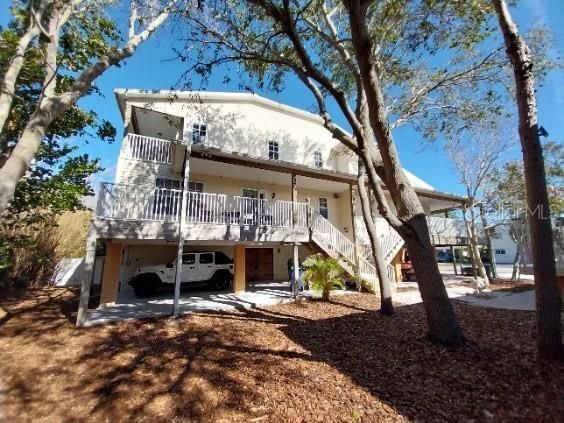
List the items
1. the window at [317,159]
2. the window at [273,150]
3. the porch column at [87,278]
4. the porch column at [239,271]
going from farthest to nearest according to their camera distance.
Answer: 1. the window at [317,159]
2. the window at [273,150]
3. the porch column at [239,271]
4. the porch column at [87,278]

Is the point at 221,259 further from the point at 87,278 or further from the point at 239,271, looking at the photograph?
the point at 87,278

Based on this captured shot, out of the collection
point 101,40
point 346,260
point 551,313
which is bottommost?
point 551,313

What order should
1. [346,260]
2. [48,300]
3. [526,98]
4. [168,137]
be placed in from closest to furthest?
[526,98], [48,300], [346,260], [168,137]

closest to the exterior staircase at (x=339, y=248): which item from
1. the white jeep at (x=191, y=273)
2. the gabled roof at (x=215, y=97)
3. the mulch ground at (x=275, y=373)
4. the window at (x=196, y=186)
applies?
the gabled roof at (x=215, y=97)

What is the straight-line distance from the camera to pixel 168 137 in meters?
14.3

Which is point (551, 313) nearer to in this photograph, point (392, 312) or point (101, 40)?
point (392, 312)

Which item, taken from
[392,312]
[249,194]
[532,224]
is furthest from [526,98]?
[249,194]

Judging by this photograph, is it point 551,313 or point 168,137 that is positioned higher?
point 168,137

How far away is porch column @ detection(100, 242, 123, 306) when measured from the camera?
9.00 m

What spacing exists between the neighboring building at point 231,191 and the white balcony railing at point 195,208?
0.03m

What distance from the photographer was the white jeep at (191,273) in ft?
34.9

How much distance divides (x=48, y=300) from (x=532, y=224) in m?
13.7

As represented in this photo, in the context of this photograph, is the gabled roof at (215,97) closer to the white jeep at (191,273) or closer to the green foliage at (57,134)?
the green foliage at (57,134)

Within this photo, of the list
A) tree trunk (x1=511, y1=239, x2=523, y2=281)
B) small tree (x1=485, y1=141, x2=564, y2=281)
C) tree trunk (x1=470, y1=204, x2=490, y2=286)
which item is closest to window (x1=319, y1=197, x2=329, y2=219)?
tree trunk (x1=470, y1=204, x2=490, y2=286)
